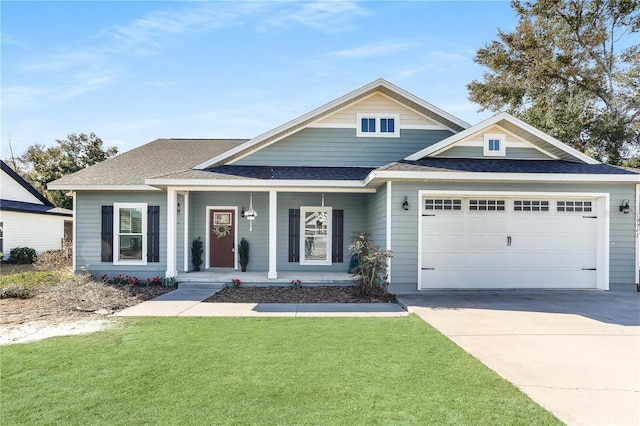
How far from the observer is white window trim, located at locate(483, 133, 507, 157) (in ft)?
33.2

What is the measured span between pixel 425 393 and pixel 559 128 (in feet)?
62.8

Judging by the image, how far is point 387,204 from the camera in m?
9.04

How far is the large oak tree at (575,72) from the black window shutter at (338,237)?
13137 mm

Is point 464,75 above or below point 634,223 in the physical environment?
above

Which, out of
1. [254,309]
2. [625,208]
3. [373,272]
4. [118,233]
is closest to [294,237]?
[373,272]

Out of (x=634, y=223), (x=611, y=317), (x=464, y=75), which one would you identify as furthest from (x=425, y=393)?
(x=464, y=75)

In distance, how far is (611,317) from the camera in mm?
6824

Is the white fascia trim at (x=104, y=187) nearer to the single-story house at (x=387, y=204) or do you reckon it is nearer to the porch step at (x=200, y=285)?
the single-story house at (x=387, y=204)

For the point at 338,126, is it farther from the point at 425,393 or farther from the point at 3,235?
the point at 3,235

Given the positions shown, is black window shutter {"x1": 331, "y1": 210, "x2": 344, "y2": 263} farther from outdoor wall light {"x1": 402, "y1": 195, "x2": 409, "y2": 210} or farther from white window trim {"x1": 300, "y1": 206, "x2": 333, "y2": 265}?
outdoor wall light {"x1": 402, "y1": 195, "x2": 409, "y2": 210}

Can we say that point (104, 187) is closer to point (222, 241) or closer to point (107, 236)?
point (107, 236)

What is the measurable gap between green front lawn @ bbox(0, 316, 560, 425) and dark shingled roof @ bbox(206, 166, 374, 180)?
5216mm

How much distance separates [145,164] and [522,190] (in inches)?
449

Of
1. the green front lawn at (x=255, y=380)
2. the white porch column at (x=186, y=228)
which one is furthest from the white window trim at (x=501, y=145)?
the white porch column at (x=186, y=228)
